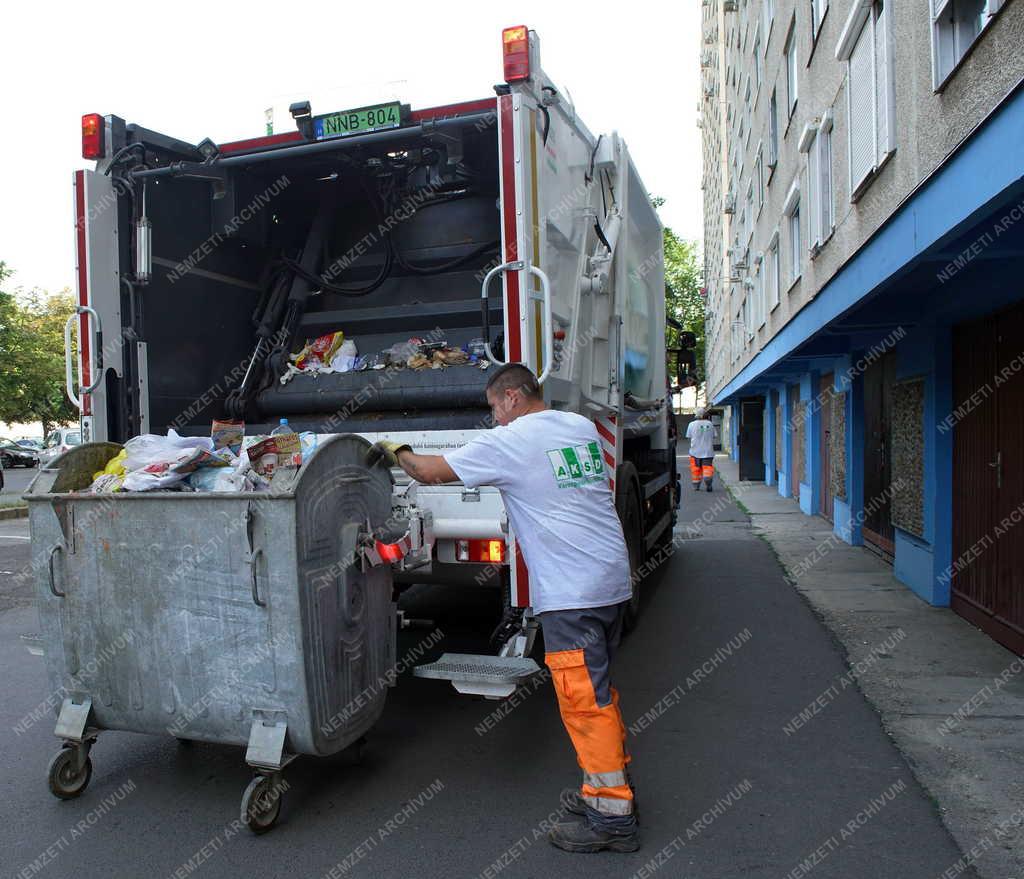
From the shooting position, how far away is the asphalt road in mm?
2770

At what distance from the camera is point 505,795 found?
10.7 ft

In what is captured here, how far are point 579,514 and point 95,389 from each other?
2.90m

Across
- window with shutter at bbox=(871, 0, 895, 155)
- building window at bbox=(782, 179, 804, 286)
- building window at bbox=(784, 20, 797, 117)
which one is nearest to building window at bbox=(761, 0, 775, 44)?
building window at bbox=(784, 20, 797, 117)

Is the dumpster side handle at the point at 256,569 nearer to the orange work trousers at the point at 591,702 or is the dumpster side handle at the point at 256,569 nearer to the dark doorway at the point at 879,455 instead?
the orange work trousers at the point at 591,702

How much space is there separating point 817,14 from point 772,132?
466 centimetres

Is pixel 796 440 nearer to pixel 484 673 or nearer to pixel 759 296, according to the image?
pixel 759 296

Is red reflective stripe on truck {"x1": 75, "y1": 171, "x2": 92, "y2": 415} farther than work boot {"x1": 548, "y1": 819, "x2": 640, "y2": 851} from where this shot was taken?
Yes

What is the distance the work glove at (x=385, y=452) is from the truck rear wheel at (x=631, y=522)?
91.1 inches

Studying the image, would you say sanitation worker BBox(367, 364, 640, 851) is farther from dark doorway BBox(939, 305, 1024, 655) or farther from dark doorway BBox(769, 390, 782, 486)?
dark doorway BBox(769, 390, 782, 486)

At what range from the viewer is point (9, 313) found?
88.2 feet

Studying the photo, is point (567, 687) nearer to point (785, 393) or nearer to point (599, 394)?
point (599, 394)

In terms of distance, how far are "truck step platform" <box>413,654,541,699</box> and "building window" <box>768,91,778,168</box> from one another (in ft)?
41.1

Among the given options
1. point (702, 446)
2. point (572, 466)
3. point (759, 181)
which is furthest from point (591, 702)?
point (759, 181)

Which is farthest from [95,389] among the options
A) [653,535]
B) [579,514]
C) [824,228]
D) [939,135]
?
[824,228]
